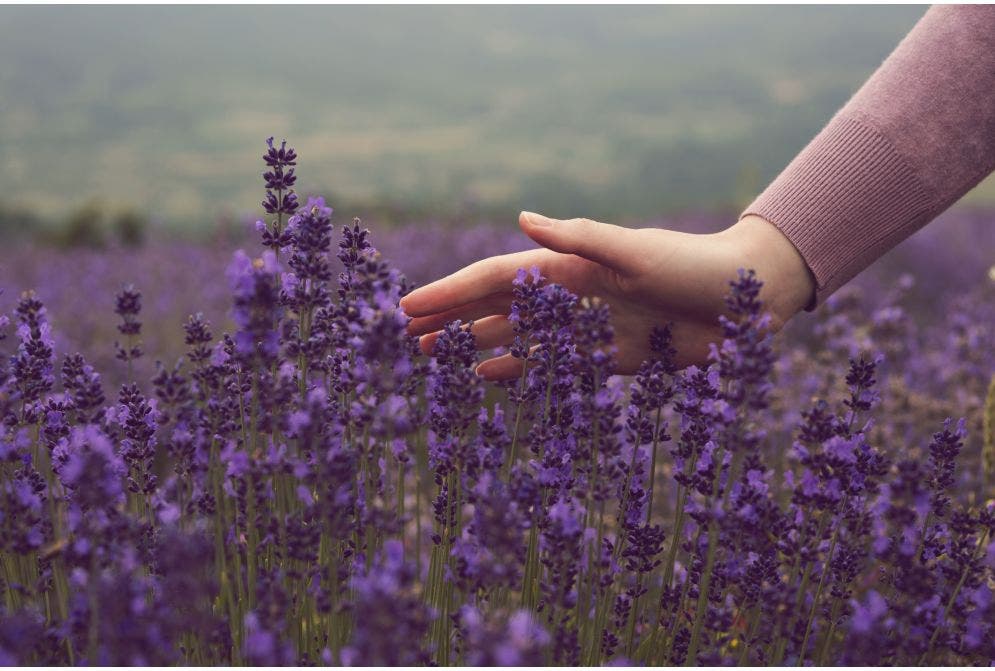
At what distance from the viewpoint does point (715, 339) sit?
257 cm

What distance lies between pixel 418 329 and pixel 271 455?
94 cm

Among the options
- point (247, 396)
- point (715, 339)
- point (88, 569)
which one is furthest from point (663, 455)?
point (88, 569)

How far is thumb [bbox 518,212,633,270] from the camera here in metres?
2.20

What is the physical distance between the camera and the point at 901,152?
7.96 ft

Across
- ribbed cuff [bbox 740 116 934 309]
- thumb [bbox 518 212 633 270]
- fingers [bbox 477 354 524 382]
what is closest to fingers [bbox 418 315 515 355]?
fingers [bbox 477 354 524 382]

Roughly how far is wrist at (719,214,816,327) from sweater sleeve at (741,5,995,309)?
3 cm

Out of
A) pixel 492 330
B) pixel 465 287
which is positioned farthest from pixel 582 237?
pixel 492 330

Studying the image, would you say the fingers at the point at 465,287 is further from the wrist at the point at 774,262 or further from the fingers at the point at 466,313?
the wrist at the point at 774,262

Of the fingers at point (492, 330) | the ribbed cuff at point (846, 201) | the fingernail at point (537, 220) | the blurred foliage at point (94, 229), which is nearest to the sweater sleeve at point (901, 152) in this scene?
the ribbed cuff at point (846, 201)

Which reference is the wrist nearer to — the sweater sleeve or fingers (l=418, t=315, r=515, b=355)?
the sweater sleeve

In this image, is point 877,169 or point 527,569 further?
point 877,169

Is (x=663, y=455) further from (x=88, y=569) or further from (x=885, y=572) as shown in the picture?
(x=88, y=569)

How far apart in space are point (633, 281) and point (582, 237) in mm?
235

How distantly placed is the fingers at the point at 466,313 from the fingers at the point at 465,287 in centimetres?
7
